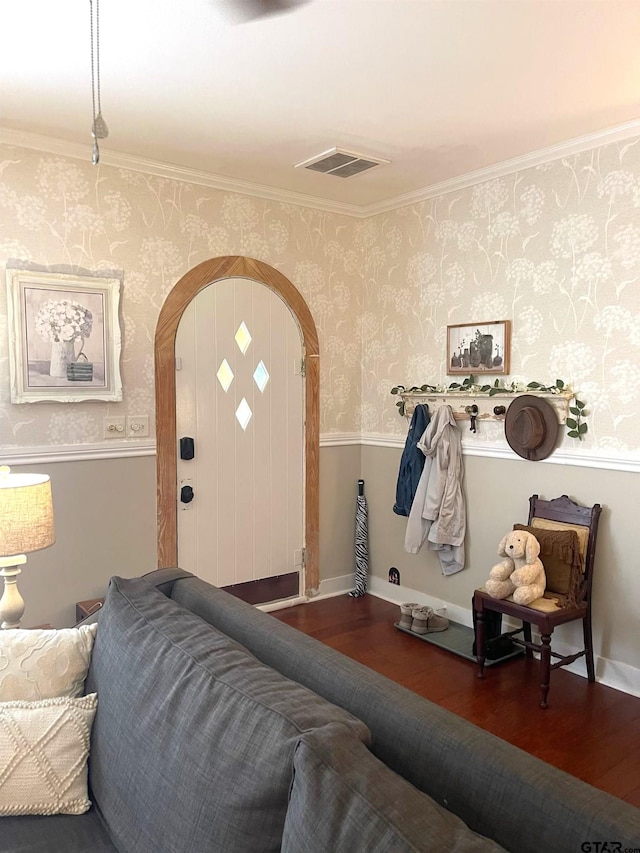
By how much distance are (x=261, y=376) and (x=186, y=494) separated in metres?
0.87

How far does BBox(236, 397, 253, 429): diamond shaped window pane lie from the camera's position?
4.04 m

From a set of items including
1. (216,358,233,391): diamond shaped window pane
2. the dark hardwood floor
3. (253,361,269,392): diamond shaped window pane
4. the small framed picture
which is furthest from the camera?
(253,361,269,392): diamond shaped window pane

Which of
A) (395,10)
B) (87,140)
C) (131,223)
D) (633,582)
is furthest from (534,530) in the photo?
(87,140)

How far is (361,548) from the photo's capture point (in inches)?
181

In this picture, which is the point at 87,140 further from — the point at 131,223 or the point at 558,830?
the point at 558,830

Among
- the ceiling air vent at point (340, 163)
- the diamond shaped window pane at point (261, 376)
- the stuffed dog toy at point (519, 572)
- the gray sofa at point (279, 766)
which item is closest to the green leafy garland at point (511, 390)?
the stuffed dog toy at point (519, 572)

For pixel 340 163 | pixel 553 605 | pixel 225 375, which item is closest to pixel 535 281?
pixel 340 163

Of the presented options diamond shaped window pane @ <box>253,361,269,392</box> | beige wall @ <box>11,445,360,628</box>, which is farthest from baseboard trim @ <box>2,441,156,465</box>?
diamond shaped window pane @ <box>253,361,269,392</box>

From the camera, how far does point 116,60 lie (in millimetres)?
2480

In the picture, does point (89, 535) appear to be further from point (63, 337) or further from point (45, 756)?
point (45, 756)

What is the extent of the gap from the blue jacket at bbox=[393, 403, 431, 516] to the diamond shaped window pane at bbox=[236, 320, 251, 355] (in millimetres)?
1141

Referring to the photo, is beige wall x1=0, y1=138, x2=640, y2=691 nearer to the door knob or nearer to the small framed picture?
the small framed picture

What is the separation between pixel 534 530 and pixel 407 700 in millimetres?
2201

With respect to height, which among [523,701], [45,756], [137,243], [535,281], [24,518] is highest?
[137,243]
